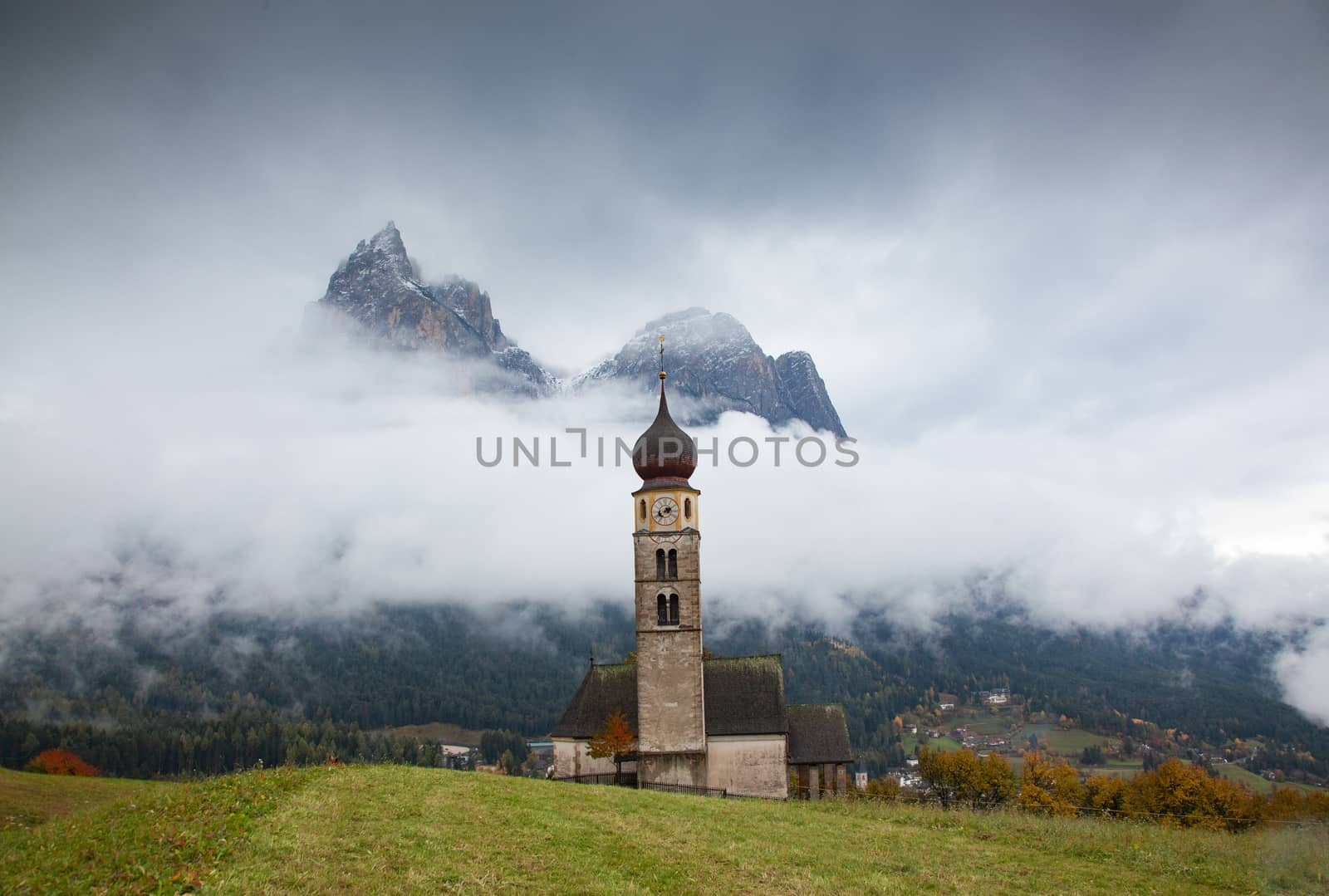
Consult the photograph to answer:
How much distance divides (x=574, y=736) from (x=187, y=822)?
35.2 meters

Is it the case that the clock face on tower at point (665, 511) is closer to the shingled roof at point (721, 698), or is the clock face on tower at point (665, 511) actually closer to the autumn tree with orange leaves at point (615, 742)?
the shingled roof at point (721, 698)

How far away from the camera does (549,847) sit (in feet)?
67.4

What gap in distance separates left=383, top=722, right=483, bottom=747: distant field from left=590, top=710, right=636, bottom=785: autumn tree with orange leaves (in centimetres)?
13940

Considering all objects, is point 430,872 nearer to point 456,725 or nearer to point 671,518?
point 671,518

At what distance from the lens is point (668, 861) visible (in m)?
20.6

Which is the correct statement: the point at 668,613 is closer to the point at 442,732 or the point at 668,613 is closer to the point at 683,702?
the point at 683,702

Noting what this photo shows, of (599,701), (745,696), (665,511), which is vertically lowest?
(599,701)

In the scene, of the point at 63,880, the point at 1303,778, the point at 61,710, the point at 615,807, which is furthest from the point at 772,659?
the point at 61,710

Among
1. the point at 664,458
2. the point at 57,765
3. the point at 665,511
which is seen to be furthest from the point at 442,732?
the point at 664,458

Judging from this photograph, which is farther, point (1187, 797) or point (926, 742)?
point (926, 742)

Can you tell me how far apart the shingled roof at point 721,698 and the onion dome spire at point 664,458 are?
11.3 meters

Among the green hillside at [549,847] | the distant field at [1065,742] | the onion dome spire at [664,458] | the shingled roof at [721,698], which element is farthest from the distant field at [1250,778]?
the green hillside at [549,847]

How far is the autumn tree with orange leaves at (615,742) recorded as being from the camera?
48.1m

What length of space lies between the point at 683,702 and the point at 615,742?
4.32m
